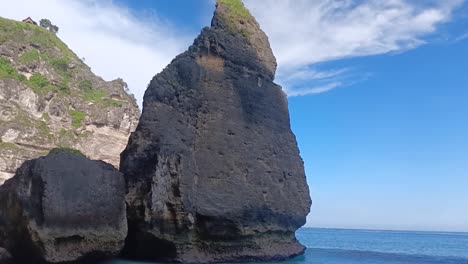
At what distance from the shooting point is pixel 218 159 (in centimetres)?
1791

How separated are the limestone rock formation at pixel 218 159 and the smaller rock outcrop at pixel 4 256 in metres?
3.86

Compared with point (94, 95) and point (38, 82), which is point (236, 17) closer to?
point (38, 82)

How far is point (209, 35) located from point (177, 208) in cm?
748

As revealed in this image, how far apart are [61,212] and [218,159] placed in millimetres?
6273

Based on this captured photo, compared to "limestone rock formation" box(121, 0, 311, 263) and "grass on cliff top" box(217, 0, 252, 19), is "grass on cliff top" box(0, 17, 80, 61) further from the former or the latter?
"limestone rock formation" box(121, 0, 311, 263)

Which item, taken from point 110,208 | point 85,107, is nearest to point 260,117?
point 110,208

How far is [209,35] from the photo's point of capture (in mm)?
19609

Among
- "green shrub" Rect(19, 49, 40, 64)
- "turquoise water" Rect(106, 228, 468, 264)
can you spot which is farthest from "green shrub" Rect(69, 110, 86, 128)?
"turquoise water" Rect(106, 228, 468, 264)

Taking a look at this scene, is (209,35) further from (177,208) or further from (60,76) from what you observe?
(60,76)

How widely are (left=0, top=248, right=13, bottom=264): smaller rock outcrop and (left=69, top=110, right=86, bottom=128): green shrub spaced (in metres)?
34.6

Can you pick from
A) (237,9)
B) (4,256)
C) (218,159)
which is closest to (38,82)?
(237,9)

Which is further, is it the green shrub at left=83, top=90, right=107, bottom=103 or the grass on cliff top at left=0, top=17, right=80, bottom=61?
the grass on cliff top at left=0, top=17, right=80, bottom=61

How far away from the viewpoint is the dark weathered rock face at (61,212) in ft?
43.5

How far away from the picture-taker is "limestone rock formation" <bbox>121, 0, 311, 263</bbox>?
1614 centimetres
